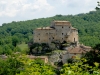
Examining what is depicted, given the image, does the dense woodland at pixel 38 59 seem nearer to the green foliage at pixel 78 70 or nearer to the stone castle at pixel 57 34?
the green foliage at pixel 78 70

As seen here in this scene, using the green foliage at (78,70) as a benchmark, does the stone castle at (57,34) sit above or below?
below

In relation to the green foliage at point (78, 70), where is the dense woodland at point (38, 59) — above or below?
below

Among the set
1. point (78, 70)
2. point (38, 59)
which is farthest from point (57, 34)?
point (78, 70)

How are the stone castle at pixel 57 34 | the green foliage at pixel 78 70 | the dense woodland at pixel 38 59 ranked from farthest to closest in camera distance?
the stone castle at pixel 57 34 → the dense woodland at pixel 38 59 → the green foliage at pixel 78 70

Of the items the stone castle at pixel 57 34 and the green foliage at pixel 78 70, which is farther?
the stone castle at pixel 57 34

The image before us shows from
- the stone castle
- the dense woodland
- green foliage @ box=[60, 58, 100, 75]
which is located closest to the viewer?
green foliage @ box=[60, 58, 100, 75]

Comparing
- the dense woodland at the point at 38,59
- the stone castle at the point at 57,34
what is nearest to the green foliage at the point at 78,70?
the dense woodland at the point at 38,59

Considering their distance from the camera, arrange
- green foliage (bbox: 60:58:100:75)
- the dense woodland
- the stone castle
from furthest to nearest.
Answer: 1. the stone castle
2. the dense woodland
3. green foliage (bbox: 60:58:100:75)

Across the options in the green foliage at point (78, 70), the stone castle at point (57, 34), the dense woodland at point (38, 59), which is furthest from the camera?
the stone castle at point (57, 34)

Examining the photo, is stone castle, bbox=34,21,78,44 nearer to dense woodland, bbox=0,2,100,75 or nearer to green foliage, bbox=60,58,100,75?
dense woodland, bbox=0,2,100,75

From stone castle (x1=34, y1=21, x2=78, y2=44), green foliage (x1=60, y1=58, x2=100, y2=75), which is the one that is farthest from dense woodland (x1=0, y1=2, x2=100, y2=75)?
stone castle (x1=34, y1=21, x2=78, y2=44)

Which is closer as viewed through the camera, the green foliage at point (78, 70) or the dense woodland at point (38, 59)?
the green foliage at point (78, 70)

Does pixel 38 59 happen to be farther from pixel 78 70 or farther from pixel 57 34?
pixel 78 70

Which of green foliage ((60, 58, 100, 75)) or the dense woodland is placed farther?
the dense woodland
